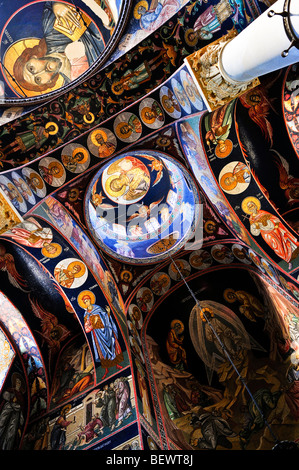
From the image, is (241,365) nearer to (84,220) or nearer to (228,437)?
(228,437)

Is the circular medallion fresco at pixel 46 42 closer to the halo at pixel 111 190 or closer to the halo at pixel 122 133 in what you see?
the halo at pixel 122 133

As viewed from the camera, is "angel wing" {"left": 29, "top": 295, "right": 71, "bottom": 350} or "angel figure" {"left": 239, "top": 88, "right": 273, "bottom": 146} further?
"angel wing" {"left": 29, "top": 295, "right": 71, "bottom": 350}

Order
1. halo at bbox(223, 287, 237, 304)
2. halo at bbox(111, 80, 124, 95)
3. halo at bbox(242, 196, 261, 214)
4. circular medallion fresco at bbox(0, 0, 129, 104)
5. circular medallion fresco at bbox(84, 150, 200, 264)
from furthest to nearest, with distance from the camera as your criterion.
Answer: halo at bbox(223, 287, 237, 304) < circular medallion fresco at bbox(84, 150, 200, 264) < halo at bbox(242, 196, 261, 214) < circular medallion fresco at bbox(0, 0, 129, 104) < halo at bbox(111, 80, 124, 95)

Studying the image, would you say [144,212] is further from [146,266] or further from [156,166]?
[146,266]

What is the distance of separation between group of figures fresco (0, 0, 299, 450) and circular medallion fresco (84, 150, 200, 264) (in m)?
0.05

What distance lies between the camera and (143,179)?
36.6ft

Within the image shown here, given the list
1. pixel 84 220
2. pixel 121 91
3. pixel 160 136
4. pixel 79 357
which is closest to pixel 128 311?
pixel 79 357

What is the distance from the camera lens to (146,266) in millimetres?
10953

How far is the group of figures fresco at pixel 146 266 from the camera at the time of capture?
8.09 metres

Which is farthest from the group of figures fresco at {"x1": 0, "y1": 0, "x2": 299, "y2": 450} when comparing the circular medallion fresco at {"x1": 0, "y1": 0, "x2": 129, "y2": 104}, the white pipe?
the white pipe

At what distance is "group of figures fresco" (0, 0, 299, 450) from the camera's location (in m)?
8.09

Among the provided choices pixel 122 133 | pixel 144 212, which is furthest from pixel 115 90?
pixel 144 212

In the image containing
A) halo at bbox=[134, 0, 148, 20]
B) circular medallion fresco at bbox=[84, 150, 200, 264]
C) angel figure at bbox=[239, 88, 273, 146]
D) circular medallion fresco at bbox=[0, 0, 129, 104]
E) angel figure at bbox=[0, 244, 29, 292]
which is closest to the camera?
halo at bbox=[134, 0, 148, 20]

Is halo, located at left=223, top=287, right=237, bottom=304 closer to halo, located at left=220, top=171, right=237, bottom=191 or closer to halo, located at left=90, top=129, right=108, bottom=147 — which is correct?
halo, located at left=220, top=171, right=237, bottom=191
